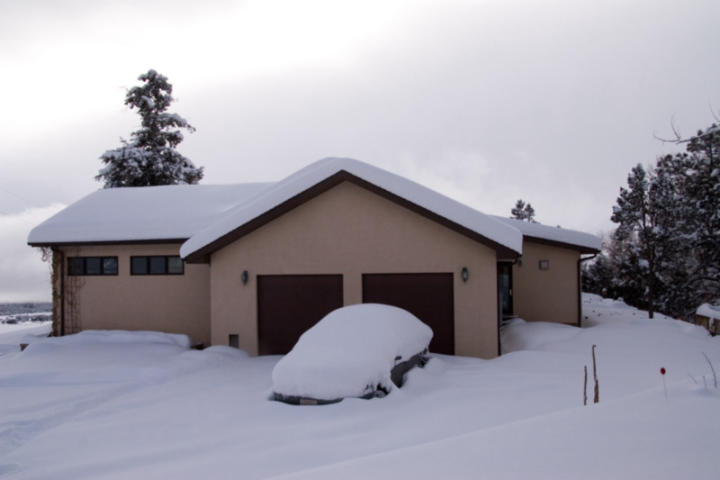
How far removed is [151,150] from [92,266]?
19114 millimetres

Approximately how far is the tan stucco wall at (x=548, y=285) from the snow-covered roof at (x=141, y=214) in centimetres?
979

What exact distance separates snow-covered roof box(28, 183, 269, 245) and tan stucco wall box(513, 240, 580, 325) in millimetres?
9794

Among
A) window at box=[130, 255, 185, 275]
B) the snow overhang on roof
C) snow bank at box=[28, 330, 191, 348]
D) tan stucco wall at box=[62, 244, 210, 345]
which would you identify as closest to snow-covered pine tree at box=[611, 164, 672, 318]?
the snow overhang on roof

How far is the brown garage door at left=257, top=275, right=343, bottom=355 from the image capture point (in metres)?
12.2

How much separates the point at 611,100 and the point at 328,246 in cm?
886

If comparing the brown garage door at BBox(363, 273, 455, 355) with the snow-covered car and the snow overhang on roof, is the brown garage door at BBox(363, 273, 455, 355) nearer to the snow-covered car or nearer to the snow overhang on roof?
the snow overhang on roof

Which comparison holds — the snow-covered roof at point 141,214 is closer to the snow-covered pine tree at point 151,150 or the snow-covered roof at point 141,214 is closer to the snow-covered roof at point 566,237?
the snow-covered roof at point 566,237

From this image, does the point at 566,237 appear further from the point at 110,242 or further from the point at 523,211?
the point at 523,211

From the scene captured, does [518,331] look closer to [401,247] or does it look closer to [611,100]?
[401,247]

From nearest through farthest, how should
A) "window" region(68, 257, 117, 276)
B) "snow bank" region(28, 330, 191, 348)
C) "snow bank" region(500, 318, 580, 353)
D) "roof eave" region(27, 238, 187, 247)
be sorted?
"snow bank" region(500, 318, 580, 353) < "snow bank" region(28, 330, 191, 348) < "roof eave" region(27, 238, 187, 247) < "window" region(68, 257, 117, 276)

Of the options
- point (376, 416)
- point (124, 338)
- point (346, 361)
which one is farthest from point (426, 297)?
point (124, 338)

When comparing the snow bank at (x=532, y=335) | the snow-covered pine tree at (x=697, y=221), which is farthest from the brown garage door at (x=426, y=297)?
the snow-covered pine tree at (x=697, y=221)

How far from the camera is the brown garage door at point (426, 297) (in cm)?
1165

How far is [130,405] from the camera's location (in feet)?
27.0
